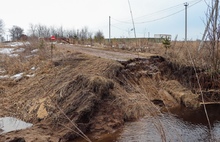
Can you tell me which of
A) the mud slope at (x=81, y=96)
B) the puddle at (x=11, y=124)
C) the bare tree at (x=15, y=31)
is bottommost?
the puddle at (x=11, y=124)

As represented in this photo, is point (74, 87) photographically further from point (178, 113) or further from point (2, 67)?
point (2, 67)

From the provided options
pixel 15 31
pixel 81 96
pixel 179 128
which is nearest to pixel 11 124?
pixel 81 96

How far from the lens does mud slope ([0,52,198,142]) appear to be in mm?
6641

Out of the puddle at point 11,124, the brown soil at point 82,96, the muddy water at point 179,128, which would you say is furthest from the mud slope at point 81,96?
the muddy water at point 179,128

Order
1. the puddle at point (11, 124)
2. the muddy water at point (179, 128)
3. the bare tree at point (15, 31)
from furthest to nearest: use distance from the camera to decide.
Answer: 1. the bare tree at point (15, 31)
2. the puddle at point (11, 124)
3. the muddy water at point (179, 128)

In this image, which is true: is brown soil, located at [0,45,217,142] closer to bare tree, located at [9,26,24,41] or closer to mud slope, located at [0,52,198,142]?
mud slope, located at [0,52,198,142]

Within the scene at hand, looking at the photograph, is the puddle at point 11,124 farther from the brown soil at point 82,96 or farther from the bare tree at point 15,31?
the bare tree at point 15,31

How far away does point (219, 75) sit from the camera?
8.75m

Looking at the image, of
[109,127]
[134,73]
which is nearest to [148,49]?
[134,73]

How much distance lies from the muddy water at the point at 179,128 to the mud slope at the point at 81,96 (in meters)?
0.50

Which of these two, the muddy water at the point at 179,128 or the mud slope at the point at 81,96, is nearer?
the muddy water at the point at 179,128

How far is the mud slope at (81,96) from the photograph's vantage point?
6.64 metres

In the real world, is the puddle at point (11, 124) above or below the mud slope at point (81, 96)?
below

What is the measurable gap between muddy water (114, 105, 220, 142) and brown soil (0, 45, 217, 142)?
52 centimetres
